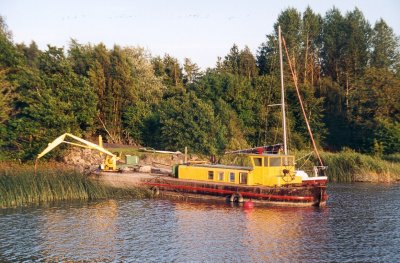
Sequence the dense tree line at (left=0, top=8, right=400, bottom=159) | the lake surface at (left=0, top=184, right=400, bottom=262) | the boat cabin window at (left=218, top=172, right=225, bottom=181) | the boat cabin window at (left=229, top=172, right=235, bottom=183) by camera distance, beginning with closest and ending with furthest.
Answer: the lake surface at (left=0, top=184, right=400, bottom=262)
the boat cabin window at (left=229, top=172, right=235, bottom=183)
the boat cabin window at (left=218, top=172, right=225, bottom=181)
the dense tree line at (left=0, top=8, right=400, bottom=159)

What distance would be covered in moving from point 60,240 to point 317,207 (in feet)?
64.9

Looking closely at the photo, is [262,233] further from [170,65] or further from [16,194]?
[170,65]

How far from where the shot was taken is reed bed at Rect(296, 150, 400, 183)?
52438 mm

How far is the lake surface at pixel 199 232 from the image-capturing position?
26.3 meters

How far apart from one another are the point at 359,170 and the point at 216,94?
988 inches

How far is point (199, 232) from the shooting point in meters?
31.2

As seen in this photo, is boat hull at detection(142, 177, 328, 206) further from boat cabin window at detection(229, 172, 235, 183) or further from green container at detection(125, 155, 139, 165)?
green container at detection(125, 155, 139, 165)

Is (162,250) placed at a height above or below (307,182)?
below

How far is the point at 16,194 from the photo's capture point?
38.1m

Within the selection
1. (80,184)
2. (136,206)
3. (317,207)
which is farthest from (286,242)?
(80,184)

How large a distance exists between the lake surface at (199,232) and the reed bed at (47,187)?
4.39ft

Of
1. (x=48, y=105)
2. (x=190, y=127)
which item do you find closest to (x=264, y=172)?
(x=190, y=127)

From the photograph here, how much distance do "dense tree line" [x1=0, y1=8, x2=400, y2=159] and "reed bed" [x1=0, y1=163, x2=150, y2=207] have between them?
13.2 metres

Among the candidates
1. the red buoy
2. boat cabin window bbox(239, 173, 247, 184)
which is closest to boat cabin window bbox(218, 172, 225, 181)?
boat cabin window bbox(239, 173, 247, 184)
